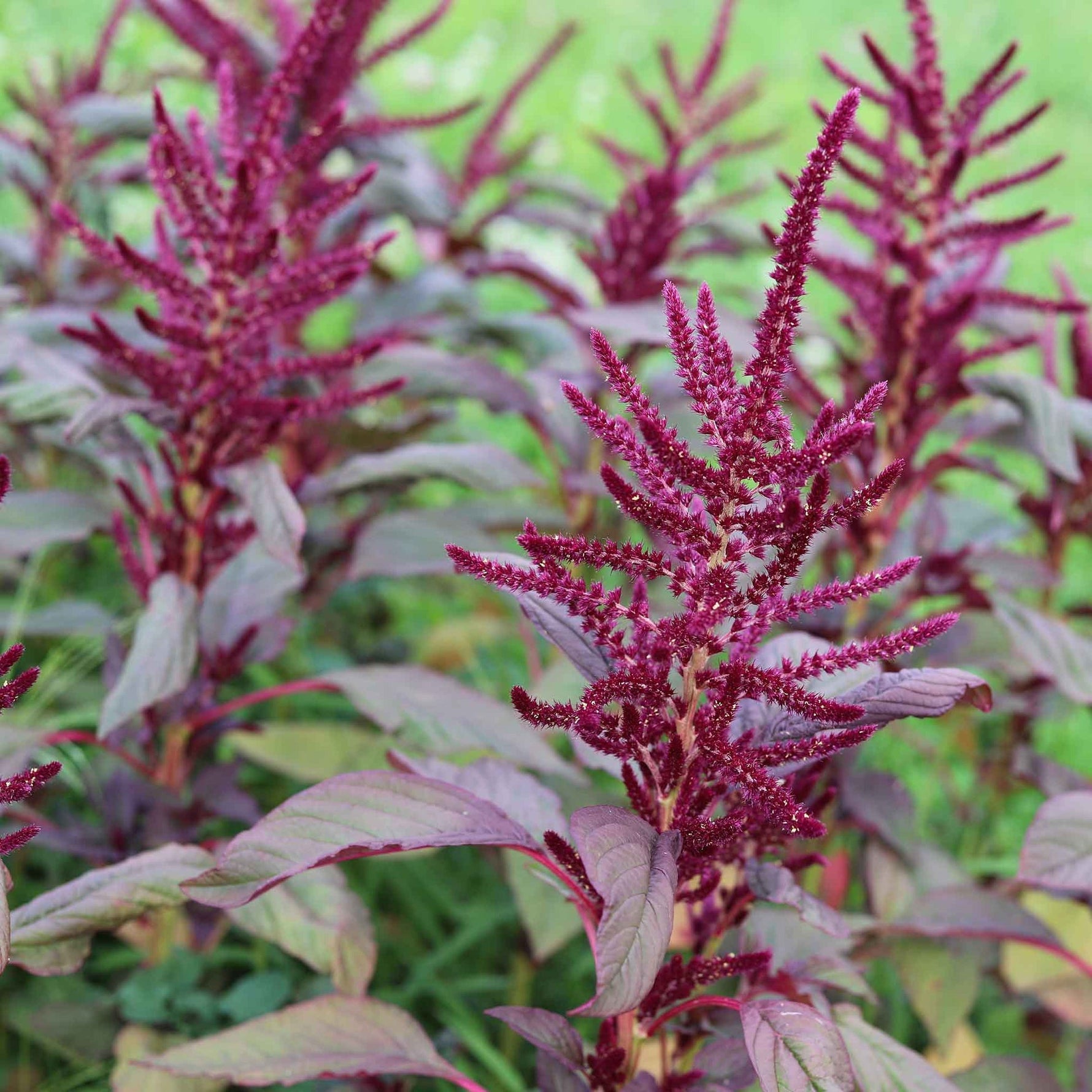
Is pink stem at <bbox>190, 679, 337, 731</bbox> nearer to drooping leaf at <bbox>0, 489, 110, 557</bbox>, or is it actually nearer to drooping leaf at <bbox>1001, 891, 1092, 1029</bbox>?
drooping leaf at <bbox>0, 489, 110, 557</bbox>

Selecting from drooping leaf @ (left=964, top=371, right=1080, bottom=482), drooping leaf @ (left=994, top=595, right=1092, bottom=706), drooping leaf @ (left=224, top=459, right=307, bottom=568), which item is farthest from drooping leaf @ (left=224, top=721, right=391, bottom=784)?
drooping leaf @ (left=964, top=371, right=1080, bottom=482)

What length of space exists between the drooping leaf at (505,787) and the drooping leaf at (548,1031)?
16 cm

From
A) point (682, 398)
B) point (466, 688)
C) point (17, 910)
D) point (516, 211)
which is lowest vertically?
point (17, 910)

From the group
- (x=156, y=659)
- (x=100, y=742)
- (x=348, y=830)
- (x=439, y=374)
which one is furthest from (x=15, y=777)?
(x=439, y=374)

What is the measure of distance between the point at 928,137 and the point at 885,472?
2.98ft

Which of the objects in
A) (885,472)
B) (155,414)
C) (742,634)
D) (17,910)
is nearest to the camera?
(885,472)

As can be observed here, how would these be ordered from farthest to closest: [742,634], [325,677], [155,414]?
[325,677] < [155,414] < [742,634]

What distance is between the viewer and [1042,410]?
1.57 metres

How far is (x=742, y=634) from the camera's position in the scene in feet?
3.04

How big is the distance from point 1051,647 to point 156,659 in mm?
1096

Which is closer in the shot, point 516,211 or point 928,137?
point 928,137

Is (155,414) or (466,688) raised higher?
(155,414)

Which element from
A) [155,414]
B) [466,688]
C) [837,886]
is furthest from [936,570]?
[155,414]

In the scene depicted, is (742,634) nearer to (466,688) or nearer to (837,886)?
(466,688)
